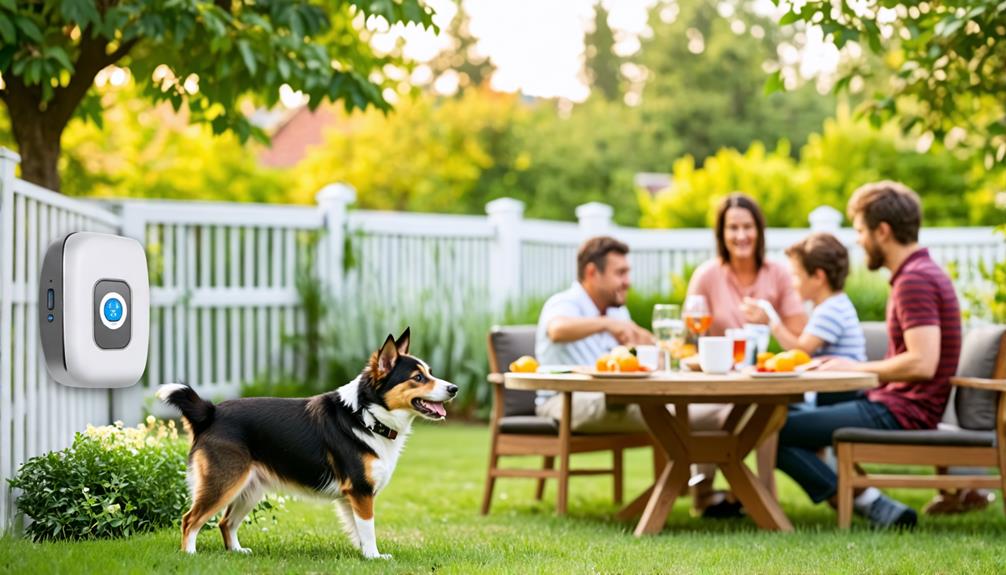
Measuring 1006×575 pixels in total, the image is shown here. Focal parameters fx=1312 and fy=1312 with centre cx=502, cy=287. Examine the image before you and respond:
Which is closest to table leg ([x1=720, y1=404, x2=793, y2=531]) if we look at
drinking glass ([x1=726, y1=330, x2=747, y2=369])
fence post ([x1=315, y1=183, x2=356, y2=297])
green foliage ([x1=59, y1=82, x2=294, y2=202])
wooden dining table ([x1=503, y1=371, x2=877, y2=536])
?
wooden dining table ([x1=503, y1=371, x2=877, y2=536])

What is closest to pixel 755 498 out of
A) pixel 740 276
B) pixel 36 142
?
pixel 740 276

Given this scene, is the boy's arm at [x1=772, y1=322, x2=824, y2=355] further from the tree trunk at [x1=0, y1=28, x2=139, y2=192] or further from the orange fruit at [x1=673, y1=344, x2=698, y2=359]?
the tree trunk at [x1=0, y1=28, x2=139, y2=192]

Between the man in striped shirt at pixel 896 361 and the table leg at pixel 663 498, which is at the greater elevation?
the man in striped shirt at pixel 896 361

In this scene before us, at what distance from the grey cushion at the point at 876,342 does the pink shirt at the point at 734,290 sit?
417 millimetres

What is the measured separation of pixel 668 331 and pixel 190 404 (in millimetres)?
2165

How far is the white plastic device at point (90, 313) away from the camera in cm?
449

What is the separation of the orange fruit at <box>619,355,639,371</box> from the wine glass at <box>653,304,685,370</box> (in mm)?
348

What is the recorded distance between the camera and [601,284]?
20.7ft

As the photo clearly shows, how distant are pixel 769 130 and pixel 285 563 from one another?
3567cm

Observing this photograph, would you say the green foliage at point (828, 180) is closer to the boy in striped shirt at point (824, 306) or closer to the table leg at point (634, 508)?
the boy in striped shirt at point (824, 306)

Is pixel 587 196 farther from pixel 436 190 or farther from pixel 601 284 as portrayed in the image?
pixel 601 284

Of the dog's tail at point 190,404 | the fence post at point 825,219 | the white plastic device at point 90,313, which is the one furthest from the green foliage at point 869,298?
the dog's tail at point 190,404

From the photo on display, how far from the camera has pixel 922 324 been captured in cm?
554

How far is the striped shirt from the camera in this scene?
6082 mm
